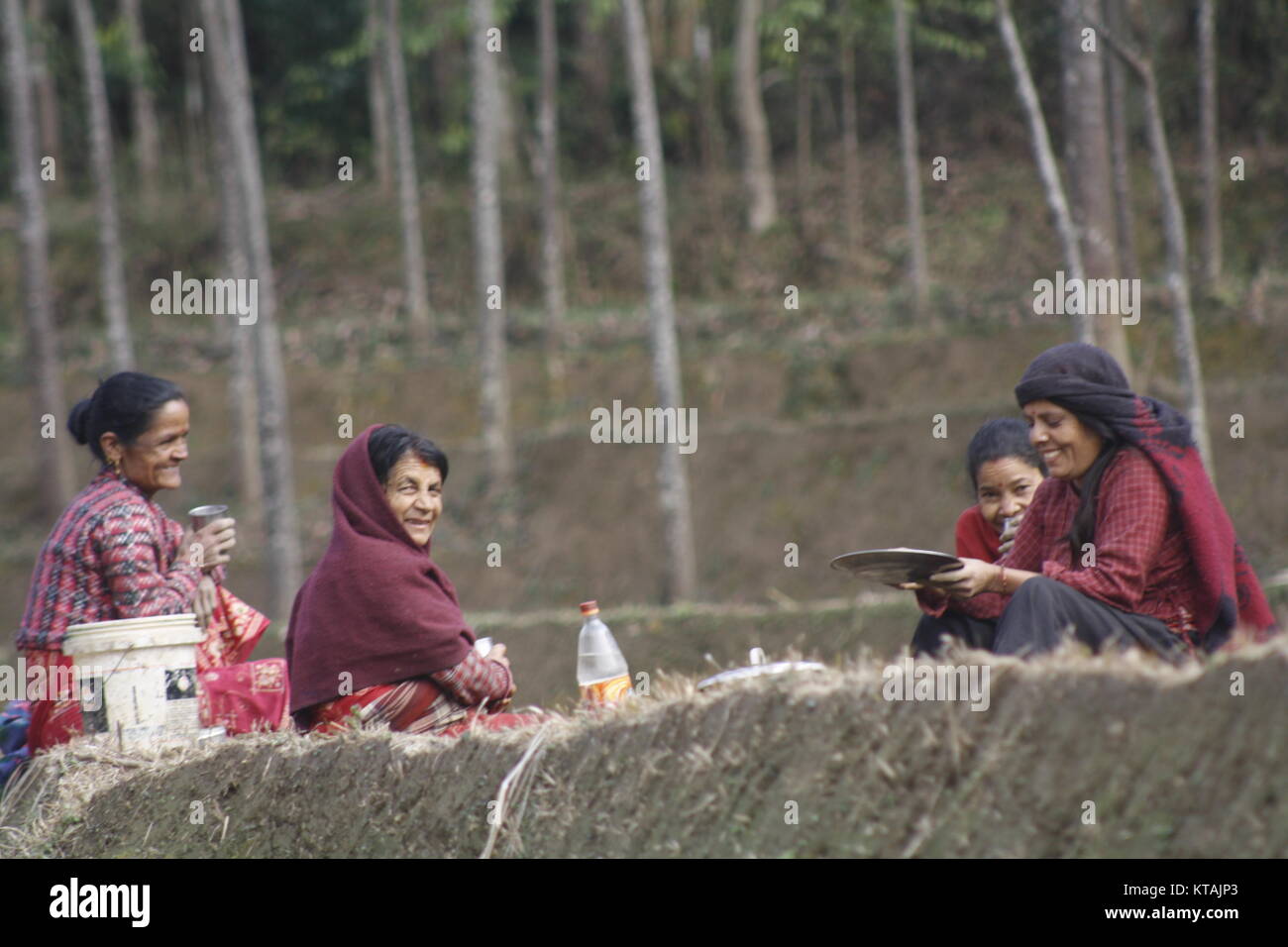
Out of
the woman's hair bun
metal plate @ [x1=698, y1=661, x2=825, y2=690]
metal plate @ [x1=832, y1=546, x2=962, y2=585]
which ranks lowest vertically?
metal plate @ [x1=698, y1=661, x2=825, y2=690]

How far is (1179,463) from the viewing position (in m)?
4.33

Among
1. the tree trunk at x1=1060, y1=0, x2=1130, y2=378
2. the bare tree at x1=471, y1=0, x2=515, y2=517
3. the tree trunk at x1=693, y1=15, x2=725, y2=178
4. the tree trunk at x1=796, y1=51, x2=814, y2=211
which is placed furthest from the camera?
the tree trunk at x1=796, y1=51, x2=814, y2=211

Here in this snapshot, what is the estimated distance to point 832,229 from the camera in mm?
24688

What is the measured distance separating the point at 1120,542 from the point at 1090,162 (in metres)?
8.67

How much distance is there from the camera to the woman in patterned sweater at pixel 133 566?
5316 millimetres

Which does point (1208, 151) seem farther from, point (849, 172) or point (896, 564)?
point (896, 564)

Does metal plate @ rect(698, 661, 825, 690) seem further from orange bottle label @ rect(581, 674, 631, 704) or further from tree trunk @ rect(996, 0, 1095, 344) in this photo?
tree trunk @ rect(996, 0, 1095, 344)

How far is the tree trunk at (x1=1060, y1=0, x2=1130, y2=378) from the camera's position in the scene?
1191cm

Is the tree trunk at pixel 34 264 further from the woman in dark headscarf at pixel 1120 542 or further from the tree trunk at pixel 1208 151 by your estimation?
the woman in dark headscarf at pixel 1120 542

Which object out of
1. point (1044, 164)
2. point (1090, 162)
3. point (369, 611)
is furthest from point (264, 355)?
point (369, 611)

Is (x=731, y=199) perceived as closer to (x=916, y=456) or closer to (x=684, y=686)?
(x=916, y=456)

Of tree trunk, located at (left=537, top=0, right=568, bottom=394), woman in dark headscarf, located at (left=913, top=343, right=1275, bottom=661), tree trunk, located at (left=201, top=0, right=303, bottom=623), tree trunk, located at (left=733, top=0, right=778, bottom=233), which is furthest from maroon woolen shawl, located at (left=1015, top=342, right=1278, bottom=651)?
tree trunk, located at (left=733, top=0, right=778, bottom=233)

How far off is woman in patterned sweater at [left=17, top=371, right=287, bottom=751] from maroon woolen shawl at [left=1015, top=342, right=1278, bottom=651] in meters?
2.86
